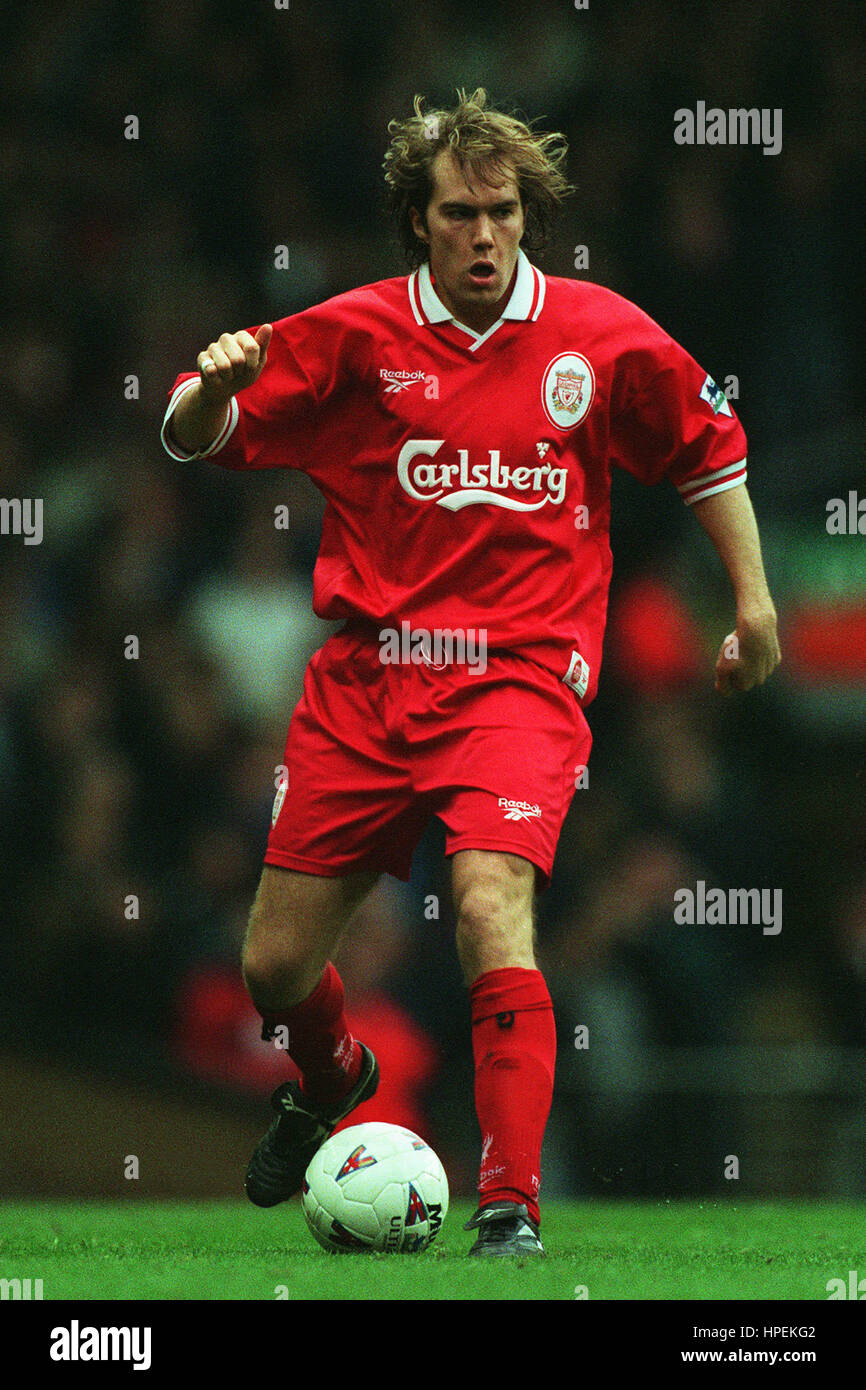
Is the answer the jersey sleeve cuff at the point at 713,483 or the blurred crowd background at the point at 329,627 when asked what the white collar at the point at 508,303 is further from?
the blurred crowd background at the point at 329,627

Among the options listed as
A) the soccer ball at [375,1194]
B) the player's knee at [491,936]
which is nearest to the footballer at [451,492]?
the player's knee at [491,936]

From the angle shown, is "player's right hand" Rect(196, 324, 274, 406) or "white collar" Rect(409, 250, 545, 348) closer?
"player's right hand" Rect(196, 324, 274, 406)

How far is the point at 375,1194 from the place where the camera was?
13.9 feet

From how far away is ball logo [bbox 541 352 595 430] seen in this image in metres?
4.51

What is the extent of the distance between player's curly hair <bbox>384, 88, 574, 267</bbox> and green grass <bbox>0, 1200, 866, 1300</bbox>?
7.53 feet

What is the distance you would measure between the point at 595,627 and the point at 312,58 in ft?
18.0

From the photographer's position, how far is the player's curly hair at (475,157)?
4.50 m

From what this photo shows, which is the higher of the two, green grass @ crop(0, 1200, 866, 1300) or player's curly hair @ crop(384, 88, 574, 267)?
player's curly hair @ crop(384, 88, 574, 267)

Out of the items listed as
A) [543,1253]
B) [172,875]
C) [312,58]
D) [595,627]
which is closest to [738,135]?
[312,58]

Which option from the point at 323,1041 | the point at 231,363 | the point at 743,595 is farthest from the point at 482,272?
the point at 323,1041

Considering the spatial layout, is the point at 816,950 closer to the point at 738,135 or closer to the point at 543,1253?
the point at 738,135

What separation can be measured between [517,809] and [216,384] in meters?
1.08

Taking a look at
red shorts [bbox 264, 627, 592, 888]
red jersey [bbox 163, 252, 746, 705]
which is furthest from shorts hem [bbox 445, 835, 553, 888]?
red jersey [bbox 163, 252, 746, 705]

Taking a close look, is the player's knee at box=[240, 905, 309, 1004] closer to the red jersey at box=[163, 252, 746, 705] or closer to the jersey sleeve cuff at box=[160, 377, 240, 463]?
the red jersey at box=[163, 252, 746, 705]
